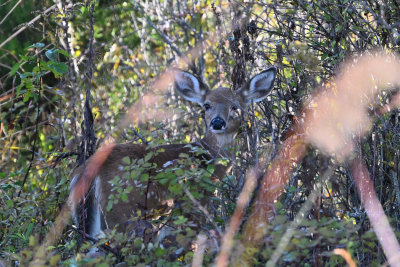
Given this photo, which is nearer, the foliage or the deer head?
the foliage

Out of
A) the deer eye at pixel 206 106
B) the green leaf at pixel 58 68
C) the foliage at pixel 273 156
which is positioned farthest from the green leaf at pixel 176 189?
the deer eye at pixel 206 106

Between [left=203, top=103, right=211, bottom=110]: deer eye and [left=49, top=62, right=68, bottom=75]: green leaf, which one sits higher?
[left=203, top=103, right=211, bottom=110]: deer eye

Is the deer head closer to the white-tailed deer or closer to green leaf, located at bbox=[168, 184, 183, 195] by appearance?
the white-tailed deer

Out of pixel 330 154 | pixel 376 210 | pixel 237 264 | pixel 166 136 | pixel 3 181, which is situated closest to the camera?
pixel 237 264

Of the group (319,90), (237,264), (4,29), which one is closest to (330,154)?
(319,90)

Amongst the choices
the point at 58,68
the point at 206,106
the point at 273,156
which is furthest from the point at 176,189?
the point at 206,106

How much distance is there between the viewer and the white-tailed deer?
396 centimetres

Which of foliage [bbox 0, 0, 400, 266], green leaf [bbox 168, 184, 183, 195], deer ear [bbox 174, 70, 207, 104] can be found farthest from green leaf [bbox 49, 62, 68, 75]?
deer ear [bbox 174, 70, 207, 104]

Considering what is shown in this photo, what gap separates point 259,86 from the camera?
572 cm

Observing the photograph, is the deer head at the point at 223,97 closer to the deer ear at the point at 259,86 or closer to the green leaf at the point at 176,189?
the deer ear at the point at 259,86

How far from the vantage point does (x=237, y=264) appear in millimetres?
3137

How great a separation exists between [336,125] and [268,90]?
1.01 metres

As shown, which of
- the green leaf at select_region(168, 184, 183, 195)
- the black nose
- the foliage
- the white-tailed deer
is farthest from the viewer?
the black nose

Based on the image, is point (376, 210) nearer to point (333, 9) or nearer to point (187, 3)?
point (333, 9)
